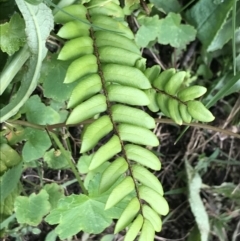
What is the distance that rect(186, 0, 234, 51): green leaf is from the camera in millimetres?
1132

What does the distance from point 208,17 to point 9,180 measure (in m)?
0.58

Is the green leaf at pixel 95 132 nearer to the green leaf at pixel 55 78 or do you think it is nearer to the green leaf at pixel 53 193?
the green leaf at pixel 55 78

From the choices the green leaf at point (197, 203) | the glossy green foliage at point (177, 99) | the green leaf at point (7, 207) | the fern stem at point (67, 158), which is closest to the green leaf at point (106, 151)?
the glossy green foliage at point (177, 99)

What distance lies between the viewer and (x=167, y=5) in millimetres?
1184

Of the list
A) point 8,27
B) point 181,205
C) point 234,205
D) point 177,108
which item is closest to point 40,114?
point 8,27

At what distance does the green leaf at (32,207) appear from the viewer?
110 cm

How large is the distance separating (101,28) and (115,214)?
0.39 m

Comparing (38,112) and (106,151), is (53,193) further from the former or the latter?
(106,151)

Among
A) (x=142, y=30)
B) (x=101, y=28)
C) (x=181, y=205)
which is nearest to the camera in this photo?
(x=101, y=28)

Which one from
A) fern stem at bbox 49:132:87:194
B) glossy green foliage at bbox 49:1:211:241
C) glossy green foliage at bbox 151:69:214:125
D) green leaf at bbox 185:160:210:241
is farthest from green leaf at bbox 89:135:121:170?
green leaf at bbox 185:160:210:241

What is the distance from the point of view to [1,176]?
111cm

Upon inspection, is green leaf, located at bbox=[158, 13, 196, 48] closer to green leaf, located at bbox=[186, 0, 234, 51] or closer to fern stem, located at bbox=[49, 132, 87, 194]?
green leaf, located at bbox=[186, 0, 234, 51]

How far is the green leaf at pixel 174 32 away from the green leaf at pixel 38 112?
0.30 metres

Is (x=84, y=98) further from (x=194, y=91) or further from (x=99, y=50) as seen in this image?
(x=194, y=91)
